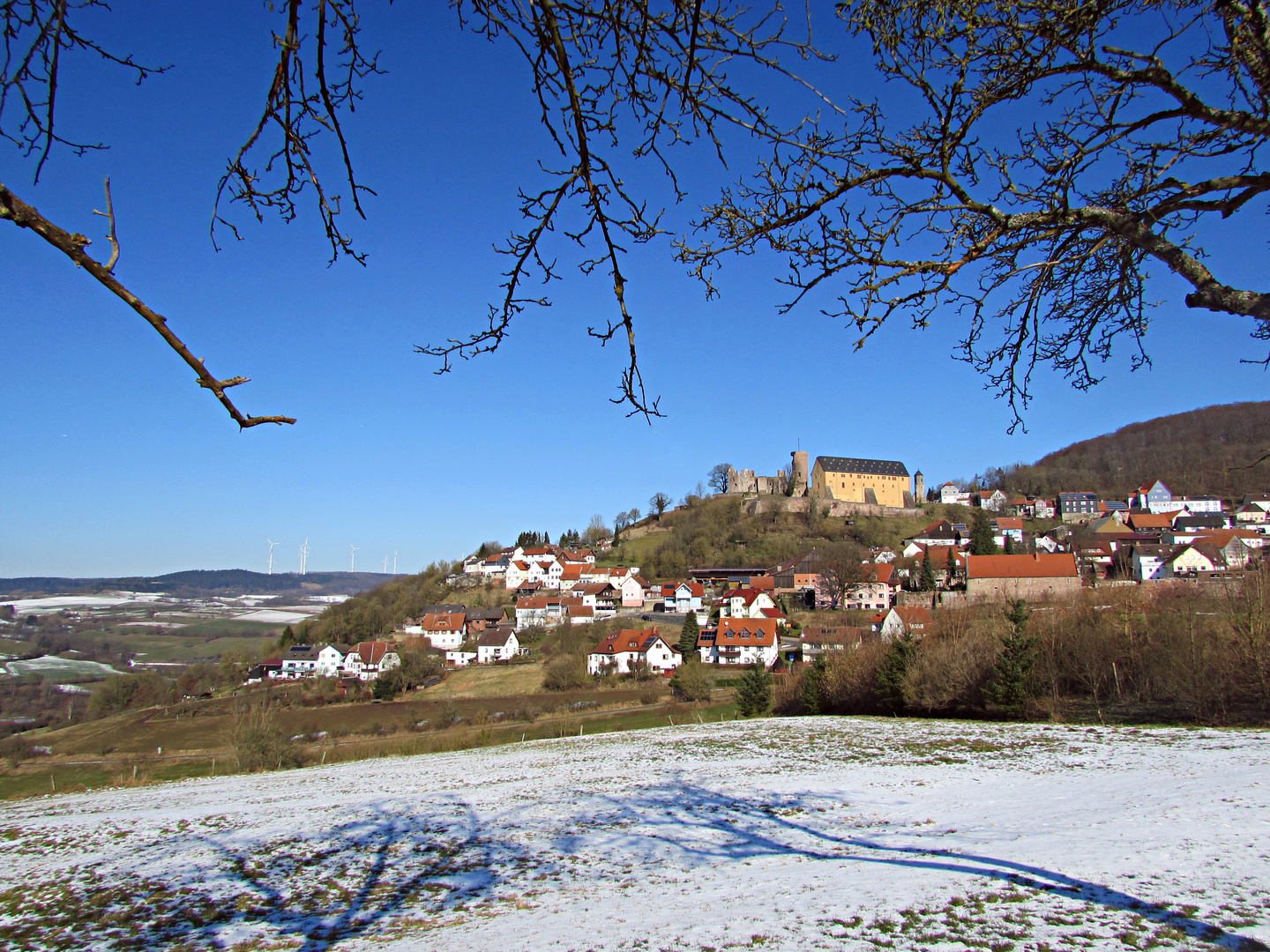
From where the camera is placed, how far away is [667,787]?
13.4 m

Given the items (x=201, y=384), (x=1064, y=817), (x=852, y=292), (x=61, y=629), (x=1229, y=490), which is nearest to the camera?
(x=201, y=384)

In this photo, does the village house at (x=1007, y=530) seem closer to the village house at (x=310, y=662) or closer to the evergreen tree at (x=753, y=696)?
the evergreen tree at (x=753, y=696)

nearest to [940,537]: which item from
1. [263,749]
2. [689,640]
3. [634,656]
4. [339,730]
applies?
[689,640]

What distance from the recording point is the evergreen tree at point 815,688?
29.6 meters

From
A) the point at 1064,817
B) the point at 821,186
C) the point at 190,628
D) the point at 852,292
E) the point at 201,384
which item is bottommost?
the point at 190,628

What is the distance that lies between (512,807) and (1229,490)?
12127 centimetres

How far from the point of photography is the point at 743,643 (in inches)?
2090

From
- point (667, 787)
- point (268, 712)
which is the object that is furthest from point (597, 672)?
point (667, 787)

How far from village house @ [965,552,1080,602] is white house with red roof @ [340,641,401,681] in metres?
47.2

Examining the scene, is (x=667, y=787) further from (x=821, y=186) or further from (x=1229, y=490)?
(x=1229, y=490)

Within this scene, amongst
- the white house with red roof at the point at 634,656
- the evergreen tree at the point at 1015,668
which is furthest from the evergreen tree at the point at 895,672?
the white house with red roof at the point at 634,656

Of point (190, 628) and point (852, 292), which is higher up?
point (852, 292)

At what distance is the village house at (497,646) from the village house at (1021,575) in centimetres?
3948

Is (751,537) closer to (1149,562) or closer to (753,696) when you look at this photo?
(1149,562)
